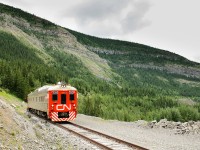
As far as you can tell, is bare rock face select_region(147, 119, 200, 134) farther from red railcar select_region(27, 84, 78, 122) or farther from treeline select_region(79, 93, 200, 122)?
treeline select_region(79, 93, 200, 122)

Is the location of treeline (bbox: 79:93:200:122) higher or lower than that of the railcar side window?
lower

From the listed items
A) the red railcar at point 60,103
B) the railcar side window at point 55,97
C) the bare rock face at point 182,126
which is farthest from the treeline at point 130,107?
the bare rock face at point 182,126

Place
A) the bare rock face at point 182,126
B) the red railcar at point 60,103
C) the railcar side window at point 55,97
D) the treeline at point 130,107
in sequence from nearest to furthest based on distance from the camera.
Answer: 1. the bare rock face at point 182,126
2. the red railcar at point 60,103
3. the railcar side window at point 55,97
4. the treeline at point 130,107

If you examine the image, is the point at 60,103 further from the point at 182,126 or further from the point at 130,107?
the point at 130,107

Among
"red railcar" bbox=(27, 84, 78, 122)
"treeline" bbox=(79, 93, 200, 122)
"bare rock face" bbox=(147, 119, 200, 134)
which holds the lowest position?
"treeline" bbox=(79, 93, 200, 122)

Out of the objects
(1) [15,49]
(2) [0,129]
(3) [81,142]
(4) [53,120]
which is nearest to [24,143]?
(2) [0,129]

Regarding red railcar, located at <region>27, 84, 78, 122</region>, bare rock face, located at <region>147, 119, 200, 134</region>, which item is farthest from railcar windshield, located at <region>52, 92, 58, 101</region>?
bare rock face, located at <region>147, 119, 200, 134</region>

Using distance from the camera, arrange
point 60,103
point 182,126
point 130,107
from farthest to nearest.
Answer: point 130,107
point 60,103
point 182,126

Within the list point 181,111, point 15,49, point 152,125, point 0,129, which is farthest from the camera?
point 15,49

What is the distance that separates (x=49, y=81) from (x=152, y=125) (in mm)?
106559

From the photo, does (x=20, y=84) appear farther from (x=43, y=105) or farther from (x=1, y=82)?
(x=43, y=105)

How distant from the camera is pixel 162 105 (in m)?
175

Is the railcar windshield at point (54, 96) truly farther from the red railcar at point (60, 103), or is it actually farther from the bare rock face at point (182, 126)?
the bare rock face at point (182, 126)

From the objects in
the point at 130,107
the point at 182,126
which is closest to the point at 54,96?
the point at 182,126
